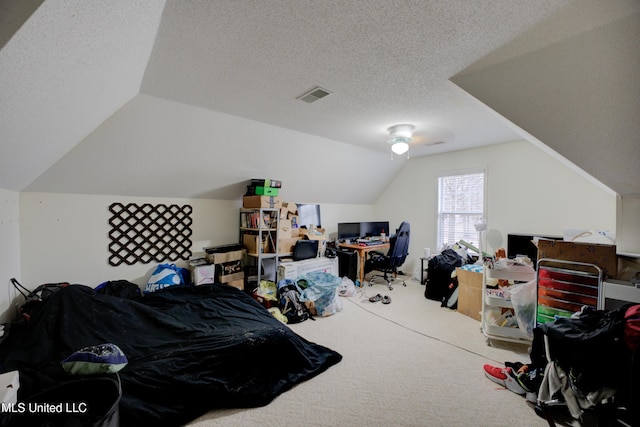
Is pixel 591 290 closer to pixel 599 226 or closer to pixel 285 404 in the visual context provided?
pixel 599 226

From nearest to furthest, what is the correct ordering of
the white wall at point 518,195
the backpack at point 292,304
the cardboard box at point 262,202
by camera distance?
the backpack at point 292,304 < the white wall at point 518,195 < the cardboard box at point 262,202

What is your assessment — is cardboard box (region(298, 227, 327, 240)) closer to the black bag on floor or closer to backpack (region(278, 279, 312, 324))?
backpack (region(278, 279, 312, 324))

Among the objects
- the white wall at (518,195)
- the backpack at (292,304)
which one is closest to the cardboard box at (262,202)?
the backpack at (292,304)

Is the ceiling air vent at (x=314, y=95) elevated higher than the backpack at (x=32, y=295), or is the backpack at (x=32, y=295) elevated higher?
the ceiling air vent at (x=314, y=95)

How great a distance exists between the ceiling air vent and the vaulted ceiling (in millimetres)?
94

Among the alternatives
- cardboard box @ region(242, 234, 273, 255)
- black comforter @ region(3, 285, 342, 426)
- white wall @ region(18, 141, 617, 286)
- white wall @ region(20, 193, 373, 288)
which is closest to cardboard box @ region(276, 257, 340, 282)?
cardboard box @ region(242, 234, 273, 255)

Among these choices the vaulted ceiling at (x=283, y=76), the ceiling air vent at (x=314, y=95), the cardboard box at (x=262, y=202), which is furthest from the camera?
the cardboard box at (x=262, y=202)

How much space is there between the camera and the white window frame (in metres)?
4.04

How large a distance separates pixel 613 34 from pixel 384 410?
2.43m

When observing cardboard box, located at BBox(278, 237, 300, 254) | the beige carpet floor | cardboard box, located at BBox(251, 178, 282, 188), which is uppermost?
cardboard box, located at BBox(251, 178, 282, 188)

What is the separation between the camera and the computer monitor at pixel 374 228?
16.8 feet

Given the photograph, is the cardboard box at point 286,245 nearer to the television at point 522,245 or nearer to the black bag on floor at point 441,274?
the black bag on floor at point 441,274

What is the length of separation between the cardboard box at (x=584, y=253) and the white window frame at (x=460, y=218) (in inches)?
74.0

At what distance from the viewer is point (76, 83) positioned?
1.35m
